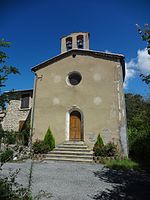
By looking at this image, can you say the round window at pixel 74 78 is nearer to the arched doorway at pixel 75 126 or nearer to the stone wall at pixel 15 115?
the arched doorway at pixel 75 126

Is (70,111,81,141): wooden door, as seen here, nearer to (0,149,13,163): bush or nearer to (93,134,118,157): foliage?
(93,134,118,157): foliage

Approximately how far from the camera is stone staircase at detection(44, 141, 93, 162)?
10898 mm

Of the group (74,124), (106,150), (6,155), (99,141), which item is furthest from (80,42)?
(6,155)

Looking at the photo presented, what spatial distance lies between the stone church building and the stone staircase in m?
0.54

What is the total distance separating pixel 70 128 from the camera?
13.2m

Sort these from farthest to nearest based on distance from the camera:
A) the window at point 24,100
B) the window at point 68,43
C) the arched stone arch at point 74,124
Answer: the window at point 24,100, the window at point 68,43, the arched stone arch at point 74,124

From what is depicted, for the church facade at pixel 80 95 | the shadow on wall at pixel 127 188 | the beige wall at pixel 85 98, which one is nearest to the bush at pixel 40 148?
the church facade at pixel 80 95

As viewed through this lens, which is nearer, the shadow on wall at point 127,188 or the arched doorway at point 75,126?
the shadow on wall at point 127,188

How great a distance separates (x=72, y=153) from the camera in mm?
11266

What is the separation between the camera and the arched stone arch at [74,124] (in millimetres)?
12945

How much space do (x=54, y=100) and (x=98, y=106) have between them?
3.47m

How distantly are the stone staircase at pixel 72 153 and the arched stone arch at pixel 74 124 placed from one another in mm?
570

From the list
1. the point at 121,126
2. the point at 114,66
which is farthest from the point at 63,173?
the point at 114,66

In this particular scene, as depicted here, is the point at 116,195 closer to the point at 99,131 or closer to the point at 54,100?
the point at 99,131
